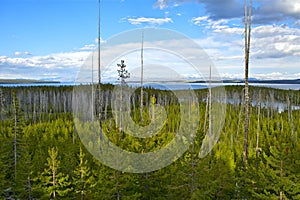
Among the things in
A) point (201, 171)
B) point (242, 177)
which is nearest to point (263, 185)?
point (242, 177)

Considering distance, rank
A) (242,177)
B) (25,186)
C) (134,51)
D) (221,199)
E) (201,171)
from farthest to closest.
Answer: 1. (25,186)
2. (221,199)
3. (242,177)
4. (201,171)
5. (134,51)

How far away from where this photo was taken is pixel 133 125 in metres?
16.3

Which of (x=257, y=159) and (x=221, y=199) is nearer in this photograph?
(x=221, y=199)

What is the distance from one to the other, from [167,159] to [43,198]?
6.47 meters

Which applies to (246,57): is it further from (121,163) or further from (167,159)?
(121,163)

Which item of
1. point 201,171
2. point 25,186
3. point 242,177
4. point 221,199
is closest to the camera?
point 201,171

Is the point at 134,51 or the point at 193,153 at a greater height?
the point at 134,51

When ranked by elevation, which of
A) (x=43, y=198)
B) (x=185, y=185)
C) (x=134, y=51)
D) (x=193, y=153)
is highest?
(x=134, y=51)

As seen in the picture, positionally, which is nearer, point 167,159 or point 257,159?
point 167,159

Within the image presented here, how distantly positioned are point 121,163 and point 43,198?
5.13 metres

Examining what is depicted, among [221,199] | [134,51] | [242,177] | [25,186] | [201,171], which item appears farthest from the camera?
[25,186]

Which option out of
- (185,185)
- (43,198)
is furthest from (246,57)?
(43,198)

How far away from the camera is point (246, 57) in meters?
16.3

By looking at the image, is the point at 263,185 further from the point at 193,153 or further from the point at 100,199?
the point at 100,199
